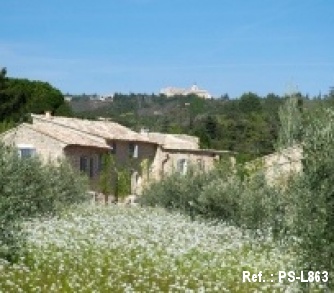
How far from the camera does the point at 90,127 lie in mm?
55562

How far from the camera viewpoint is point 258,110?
90375mm

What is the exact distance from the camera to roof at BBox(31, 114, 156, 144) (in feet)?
168

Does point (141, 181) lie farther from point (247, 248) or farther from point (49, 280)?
point (49, 280)

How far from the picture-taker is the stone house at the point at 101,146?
47.0m

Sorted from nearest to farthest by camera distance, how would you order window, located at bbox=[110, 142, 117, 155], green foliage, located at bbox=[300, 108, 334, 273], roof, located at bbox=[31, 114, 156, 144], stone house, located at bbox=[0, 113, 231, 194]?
1. green foliage, located at bbox=[300, 108, 334, 273]
2. stone house, located at bbox=[0, 113, 231, 194]
3. roof, located at bbox=[31, 114, 156, 144]
4. window, located at bbox=[110, 142, 117, 155]

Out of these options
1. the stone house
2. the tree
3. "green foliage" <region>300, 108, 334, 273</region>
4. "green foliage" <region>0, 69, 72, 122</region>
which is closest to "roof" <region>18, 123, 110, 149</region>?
the stone house

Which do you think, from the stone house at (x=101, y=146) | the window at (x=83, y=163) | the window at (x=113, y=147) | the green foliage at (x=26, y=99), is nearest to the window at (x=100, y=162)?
the stone house at (x=101, y=146)

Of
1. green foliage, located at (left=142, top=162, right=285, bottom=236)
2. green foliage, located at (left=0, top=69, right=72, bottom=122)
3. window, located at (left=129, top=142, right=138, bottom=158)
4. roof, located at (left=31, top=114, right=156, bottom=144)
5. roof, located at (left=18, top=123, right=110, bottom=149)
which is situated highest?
green foliage, located at (left=0, top=69, right=72, bottom=122)

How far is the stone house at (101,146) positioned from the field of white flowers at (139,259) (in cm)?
1728

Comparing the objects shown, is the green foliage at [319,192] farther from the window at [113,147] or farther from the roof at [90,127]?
the window at [113,147]

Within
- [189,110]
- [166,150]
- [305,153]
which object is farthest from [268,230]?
[189,110]

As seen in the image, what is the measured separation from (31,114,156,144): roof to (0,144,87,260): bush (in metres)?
16.3

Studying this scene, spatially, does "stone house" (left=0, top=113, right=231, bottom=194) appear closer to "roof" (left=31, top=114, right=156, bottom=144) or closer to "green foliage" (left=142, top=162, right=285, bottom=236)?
"roof" (left=31, top=114, right=156, bottom=144)

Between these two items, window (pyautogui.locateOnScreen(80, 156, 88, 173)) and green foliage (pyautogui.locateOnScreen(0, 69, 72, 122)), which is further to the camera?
green foliage (pyautogui.locateOnScreen(0, 69, 72, 122))
